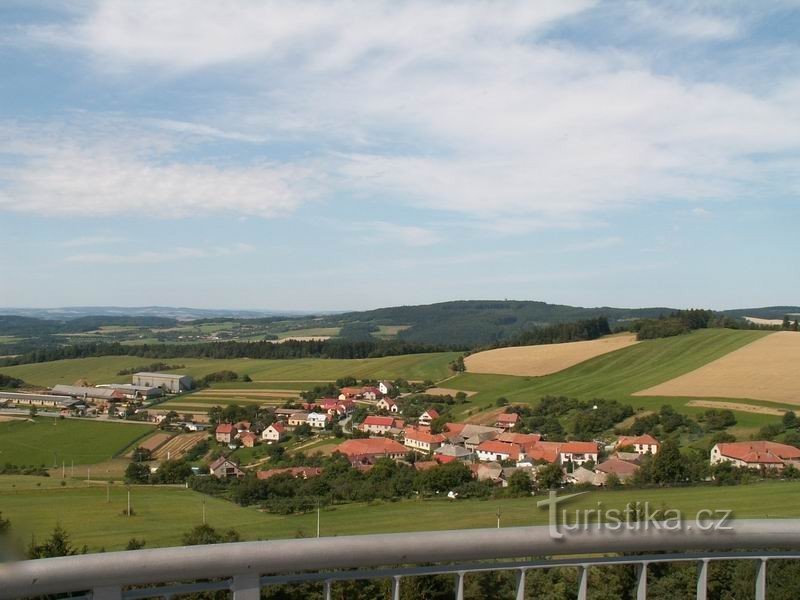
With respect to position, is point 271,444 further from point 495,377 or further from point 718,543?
point 718,543

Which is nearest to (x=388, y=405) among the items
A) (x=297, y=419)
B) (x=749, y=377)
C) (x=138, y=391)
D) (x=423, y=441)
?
(x=297, y=419)

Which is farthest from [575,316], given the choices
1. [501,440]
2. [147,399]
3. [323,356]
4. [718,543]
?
[718,543]

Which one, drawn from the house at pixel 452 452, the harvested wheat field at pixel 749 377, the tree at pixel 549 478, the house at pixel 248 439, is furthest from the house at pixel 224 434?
the harvested wheat field at pixel 749 377

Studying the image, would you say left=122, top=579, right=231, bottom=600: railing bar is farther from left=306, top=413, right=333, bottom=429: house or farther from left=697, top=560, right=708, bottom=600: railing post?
left=306, top=413, right=333, bottom=429: house

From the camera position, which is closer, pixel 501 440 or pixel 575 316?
pixel 501 440

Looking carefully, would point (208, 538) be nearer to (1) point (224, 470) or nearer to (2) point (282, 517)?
(2) point (282, 517)

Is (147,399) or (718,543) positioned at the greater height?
(718,543)

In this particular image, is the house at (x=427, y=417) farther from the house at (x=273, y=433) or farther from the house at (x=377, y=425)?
the house at (x=273, y=433)
